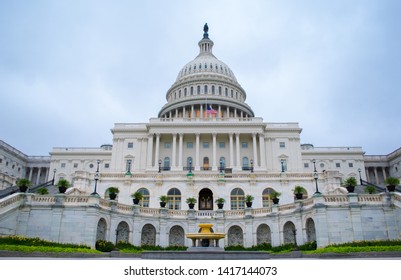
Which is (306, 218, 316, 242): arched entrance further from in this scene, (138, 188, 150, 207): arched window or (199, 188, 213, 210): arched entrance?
Result: (138, 188, 150, 207): arched window

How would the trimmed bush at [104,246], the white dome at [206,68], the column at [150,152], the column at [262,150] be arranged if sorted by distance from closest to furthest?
the trimmed bush at [104,246] < the column at [262,150] < the column at [150,152] < the white dome at [206,68]

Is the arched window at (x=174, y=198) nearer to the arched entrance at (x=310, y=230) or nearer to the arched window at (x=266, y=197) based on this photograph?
the arched window at (x=266, y=197)

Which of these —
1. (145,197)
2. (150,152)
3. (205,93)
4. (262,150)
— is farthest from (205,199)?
(205,93)

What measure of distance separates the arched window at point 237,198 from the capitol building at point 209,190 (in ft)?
0.49

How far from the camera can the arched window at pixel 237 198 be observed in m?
51.1

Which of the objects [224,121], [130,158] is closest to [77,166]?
[130,158]

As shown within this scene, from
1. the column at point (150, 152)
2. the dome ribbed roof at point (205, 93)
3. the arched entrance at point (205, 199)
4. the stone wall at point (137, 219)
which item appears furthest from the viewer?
the dome ribbed roof at point (205, 93)

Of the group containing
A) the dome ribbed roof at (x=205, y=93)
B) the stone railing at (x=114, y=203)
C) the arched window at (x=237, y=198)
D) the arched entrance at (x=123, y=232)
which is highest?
the dome ribbed roof at (x=205, y=93)

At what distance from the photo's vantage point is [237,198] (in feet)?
170

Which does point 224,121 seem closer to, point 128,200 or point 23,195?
point 128,200

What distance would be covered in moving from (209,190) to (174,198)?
216 inches

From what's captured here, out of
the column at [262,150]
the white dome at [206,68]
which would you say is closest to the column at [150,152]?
the column at [262,150]

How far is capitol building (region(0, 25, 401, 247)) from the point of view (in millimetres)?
32969

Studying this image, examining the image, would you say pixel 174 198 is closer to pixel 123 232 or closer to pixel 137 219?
pixel 137 219
